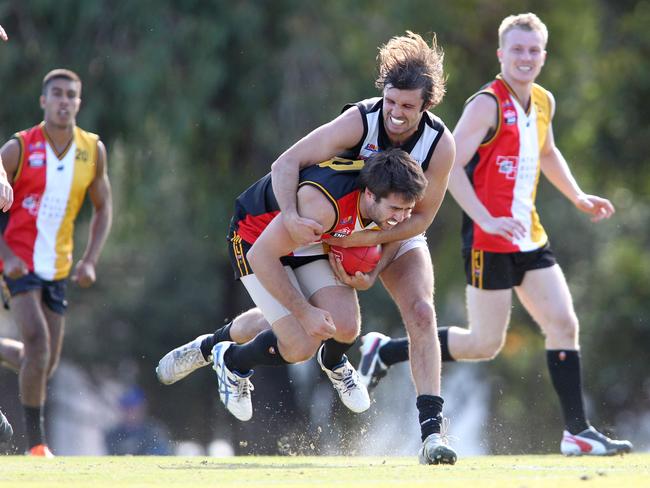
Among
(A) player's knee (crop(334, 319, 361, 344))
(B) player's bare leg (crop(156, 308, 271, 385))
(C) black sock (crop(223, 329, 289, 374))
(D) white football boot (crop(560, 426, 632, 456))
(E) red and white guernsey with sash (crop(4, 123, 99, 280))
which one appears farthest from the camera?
(E) red and white guernsey with sash (crop(4, 123, 99, 280))

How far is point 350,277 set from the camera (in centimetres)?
778

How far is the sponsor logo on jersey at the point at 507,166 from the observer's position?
357 inches

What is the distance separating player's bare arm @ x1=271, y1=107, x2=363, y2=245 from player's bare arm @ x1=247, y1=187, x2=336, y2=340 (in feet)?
0.43

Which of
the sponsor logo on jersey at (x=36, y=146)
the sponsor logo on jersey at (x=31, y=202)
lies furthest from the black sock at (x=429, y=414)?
the sponsor logo on jersey at (x=36, y=146)

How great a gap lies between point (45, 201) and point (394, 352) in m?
2.77

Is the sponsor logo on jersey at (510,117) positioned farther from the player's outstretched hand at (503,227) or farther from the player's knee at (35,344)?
the player's knee at (35,344)

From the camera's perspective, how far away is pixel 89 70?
16.5 m

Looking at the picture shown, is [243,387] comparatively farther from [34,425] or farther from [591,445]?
[34,425]

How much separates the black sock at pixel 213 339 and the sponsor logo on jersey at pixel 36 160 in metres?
2.29

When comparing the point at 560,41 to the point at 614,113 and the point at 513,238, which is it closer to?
the point at 614,113

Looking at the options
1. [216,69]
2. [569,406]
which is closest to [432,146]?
[569,406]

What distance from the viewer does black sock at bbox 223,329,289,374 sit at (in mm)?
8094

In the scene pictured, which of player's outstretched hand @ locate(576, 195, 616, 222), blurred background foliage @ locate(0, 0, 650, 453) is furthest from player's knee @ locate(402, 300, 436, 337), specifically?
blurred background foliage @ locate(0, 0, 650, 453)

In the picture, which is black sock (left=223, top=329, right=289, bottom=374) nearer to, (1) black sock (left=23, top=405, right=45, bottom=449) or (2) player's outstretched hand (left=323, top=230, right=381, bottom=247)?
(2) player's outstretched hand (left=323, top=230, right=381, bottom=247)
